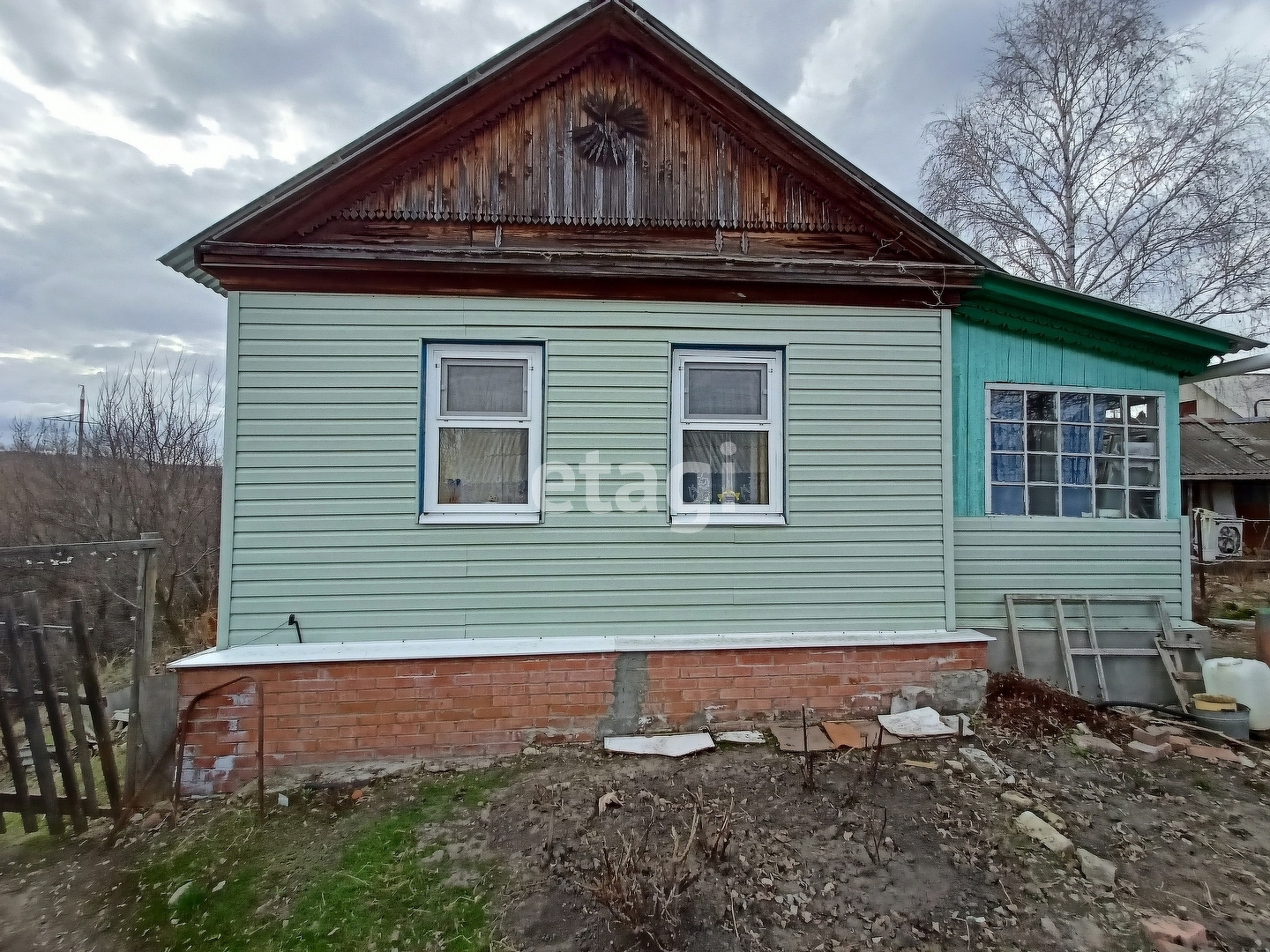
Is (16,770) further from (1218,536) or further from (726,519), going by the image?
(1218,536)

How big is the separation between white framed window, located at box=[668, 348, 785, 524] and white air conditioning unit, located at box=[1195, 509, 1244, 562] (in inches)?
514

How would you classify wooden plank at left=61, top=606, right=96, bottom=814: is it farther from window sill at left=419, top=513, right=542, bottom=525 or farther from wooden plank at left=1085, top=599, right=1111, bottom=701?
wooden plank at left=1085, top=599, right=1111, bottom=701

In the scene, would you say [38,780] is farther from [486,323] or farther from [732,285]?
[732,285]

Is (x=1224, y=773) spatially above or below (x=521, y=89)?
below

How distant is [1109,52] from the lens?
40.3 ft

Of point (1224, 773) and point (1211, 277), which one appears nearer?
point (1224, 773)

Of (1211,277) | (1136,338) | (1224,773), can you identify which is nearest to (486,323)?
(1136,338)

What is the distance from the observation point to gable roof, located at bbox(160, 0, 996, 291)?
429cm

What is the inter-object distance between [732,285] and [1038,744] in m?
4.15

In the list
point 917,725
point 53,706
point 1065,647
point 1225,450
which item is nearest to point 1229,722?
point 1065,647

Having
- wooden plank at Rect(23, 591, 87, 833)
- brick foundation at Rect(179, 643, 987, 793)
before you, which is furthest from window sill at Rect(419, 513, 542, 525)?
wooden plank at Rect(23, 591, 87, 833)

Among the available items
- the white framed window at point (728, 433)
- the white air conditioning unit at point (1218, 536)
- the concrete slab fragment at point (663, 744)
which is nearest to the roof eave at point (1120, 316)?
the white framed window at point (728, 433)

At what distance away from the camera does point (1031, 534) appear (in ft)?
16.8

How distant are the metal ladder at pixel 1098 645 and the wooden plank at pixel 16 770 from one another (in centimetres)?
726
